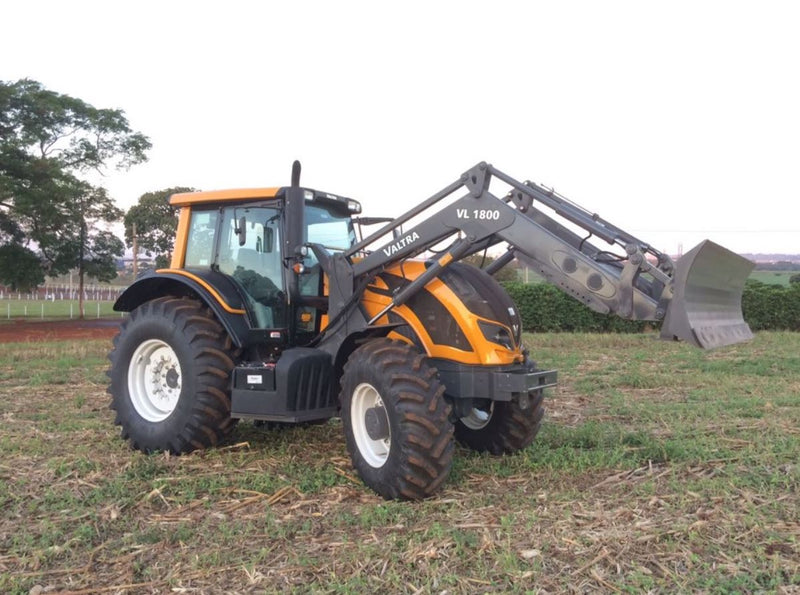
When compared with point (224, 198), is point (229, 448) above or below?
below

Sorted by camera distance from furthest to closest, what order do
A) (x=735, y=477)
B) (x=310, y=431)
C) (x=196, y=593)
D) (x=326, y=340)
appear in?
(x=310, y=431), (x=326, y=340), (x=735, y=477), (x=196, y=593)

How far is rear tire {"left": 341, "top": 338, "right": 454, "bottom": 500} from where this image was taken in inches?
207

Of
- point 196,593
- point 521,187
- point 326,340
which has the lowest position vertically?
point 196,593

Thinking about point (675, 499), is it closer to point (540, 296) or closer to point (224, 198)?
point (224, 198)

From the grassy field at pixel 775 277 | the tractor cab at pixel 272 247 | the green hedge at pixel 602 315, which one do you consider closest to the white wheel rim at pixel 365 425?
the tractor cab at pixel 272 247

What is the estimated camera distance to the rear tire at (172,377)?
666cm

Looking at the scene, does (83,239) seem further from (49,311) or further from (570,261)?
(570,261)

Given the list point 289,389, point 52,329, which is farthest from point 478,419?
point 52,329

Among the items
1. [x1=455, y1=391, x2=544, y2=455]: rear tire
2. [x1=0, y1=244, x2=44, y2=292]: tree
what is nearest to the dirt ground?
[x1=0, y1=244, x2=44, y2=292]: tree

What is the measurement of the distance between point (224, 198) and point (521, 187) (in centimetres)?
303

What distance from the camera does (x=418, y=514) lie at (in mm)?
5059

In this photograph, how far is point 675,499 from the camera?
5.12 meters

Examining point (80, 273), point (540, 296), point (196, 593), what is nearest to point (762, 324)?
point (540, 296)

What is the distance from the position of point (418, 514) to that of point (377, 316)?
1.79 m
